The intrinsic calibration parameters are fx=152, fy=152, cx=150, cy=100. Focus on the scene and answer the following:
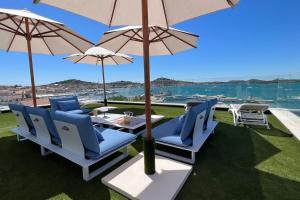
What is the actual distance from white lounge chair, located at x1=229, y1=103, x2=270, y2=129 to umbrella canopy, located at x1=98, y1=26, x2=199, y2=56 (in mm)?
2631

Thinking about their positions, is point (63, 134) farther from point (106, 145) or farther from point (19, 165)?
point (19, 165)

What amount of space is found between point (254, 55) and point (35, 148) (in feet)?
103

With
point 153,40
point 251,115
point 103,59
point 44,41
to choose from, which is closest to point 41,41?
point 44,41

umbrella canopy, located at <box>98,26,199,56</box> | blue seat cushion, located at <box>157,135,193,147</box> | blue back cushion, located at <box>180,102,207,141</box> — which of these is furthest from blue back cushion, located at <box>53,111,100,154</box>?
umbrella canopy, located at <box>98,26,199,56</box>

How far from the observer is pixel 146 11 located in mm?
2061

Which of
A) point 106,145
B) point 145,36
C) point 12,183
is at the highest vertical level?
point 145,36

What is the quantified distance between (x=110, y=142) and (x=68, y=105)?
→ 4.08 metres

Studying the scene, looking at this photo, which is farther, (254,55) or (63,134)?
(254,55)

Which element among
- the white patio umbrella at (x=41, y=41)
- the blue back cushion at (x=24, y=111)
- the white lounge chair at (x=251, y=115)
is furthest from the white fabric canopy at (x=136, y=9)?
the white lounge chair at (x=251, y=115)

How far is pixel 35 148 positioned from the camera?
3.55 m

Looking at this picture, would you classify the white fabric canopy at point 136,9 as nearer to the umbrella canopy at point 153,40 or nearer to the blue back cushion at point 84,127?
the umbrella canopy at point 153,40

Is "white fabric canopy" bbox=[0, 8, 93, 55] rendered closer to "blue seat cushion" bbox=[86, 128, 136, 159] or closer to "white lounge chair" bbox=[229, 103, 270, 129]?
"blue seat cushion" bbox=[86, 128, 136, 159]

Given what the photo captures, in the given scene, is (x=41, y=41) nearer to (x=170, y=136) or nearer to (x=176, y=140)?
(x=170, y=136)

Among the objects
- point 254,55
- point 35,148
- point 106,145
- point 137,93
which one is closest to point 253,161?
point 106,145
